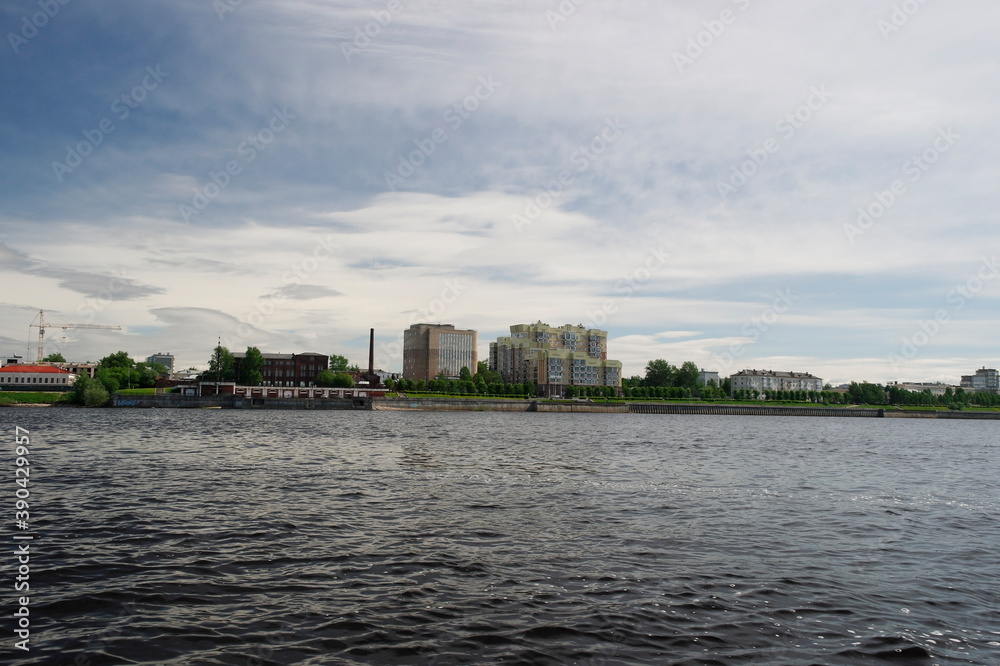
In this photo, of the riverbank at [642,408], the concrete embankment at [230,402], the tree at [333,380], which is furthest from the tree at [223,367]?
the riverbank at [642,408]

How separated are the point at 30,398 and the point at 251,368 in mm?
58268

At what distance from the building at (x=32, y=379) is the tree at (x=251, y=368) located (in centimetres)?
3993

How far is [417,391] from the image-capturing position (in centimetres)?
19350

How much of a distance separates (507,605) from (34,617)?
7821mm

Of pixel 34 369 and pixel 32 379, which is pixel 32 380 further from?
pixel 34 369

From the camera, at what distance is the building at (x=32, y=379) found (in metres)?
163

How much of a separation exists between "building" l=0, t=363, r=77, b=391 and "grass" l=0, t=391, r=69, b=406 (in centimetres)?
3170

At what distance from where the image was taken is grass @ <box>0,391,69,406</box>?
127294 millimetres

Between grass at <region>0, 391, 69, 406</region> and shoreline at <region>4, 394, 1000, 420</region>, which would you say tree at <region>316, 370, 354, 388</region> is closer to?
shoreline at <region>4, 394, 1000, 420</region>

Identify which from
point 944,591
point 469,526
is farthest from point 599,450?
point 944,591

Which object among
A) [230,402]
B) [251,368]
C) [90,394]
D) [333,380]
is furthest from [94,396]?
[333,380]

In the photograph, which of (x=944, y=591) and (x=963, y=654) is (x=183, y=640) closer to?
(x=963, y=654)

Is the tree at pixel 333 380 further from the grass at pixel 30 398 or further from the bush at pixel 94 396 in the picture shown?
the grass at pixel 30 398

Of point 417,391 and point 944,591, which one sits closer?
point 944,591
